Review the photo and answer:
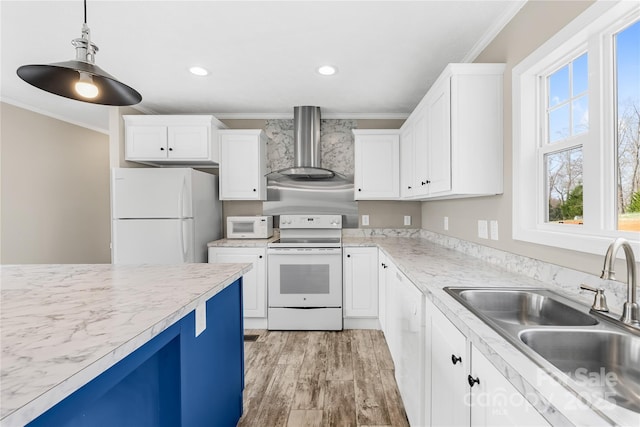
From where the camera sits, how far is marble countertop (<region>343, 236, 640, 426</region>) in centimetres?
56

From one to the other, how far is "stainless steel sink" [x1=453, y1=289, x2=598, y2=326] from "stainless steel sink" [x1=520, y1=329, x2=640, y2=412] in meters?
0.30

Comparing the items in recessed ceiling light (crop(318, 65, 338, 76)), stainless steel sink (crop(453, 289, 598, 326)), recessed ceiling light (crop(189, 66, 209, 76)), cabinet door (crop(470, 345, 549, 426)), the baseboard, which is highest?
recessed ceiling light (crop(189, 66, 209, 76))

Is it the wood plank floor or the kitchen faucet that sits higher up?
the kitchen faucet

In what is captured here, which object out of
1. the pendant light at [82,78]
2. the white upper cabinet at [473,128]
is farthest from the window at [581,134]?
the pendant light at [82,78]

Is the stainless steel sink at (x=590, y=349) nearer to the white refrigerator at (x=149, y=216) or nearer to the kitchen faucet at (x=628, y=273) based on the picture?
the kitchen faucet at (x=628, y=273)

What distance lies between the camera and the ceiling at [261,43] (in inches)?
71.6

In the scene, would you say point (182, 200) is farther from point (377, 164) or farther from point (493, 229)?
point (493, 229)

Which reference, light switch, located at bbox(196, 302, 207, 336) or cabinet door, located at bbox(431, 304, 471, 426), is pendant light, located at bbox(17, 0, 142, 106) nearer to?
light switch, located at bbox(196, 302, 207, 336)

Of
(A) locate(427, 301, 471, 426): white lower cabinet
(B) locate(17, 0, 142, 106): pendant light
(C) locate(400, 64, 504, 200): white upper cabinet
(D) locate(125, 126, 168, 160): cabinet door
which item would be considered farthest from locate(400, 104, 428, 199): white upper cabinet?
(D) locate(125, 126, 168, 160): cabinet door

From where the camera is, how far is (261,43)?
2.19m

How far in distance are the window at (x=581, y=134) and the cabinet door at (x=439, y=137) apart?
36cm

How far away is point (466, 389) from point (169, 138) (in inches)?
136

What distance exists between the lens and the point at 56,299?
1.11 m

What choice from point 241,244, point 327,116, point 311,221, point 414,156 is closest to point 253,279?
point 241,244
